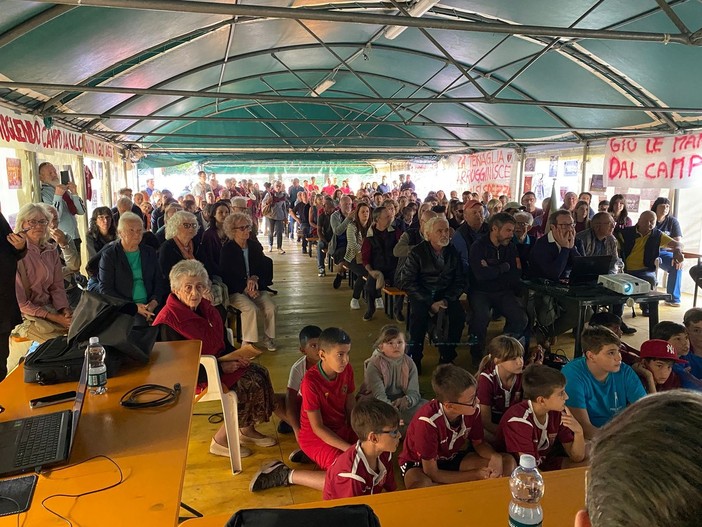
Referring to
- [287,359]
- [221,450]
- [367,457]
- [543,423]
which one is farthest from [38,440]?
[287,359]

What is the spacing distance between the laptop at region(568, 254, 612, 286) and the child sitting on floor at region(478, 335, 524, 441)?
1.79 meters

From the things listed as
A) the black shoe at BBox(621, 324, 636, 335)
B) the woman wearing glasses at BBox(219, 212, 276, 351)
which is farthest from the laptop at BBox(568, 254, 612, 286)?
the woman wearing glasses at BBox(219, 212, 276, 351)

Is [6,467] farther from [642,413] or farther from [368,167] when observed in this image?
[368,167]

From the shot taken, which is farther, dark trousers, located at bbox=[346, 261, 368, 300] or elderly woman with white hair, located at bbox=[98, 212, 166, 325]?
dark trousers, located at bbox=[346, 261, 368, 300]

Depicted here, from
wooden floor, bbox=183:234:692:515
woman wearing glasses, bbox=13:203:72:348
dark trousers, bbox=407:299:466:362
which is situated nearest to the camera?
wooden floor, bbox=183:234:692:515

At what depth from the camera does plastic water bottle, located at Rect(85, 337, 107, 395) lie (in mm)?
2150

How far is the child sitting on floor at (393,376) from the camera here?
3.22 metres

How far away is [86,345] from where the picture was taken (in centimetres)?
233

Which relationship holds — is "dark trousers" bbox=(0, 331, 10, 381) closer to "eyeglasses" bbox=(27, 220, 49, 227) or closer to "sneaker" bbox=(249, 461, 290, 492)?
"eyeglasses" bbox=(27, 220, 49, 227)

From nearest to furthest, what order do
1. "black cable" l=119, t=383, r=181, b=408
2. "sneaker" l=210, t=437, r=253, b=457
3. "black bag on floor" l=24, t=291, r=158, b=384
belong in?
1. "black cable" l=119, t=383, r=181, b=408
2. "black bag on floor" l=24, t=291, r=158, b=384
3. "sneaker" l=210, t=437, r=253, b=457

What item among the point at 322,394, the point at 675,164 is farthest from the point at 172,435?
the point at 675,164

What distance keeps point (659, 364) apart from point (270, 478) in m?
2.44

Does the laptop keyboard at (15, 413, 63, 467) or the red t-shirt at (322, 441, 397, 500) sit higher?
the laptop keyboard at (15, 413, 63, 467)

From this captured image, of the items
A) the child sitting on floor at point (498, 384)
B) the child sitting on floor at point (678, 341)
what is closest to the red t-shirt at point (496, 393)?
the child sitting on floor at point (498, 384)
